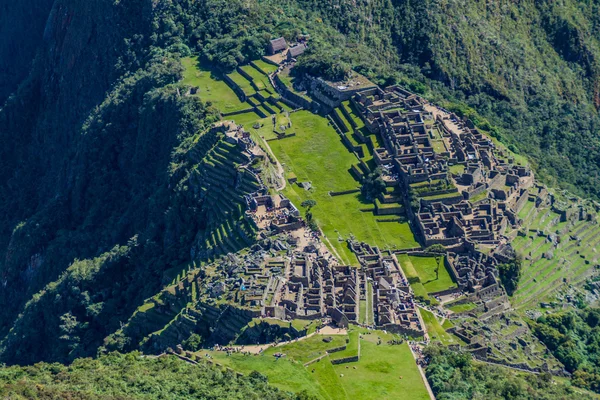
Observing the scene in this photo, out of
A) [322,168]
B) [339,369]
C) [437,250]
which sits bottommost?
[437,250]

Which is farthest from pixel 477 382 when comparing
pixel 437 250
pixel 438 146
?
pixel 438 146

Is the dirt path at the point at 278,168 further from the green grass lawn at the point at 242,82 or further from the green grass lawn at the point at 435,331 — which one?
the green grass lawn at the point at 435,331

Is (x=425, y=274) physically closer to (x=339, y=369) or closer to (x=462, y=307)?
(x=462, y=307)

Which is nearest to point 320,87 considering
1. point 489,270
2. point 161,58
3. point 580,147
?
point 161,58

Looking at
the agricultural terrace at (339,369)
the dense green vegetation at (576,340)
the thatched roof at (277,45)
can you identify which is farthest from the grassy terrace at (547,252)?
the thatched roof at (277,45)

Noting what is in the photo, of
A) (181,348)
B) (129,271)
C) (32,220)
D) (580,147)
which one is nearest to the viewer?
(181,348)

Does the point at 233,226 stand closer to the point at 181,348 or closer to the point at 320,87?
the point at 181,348
